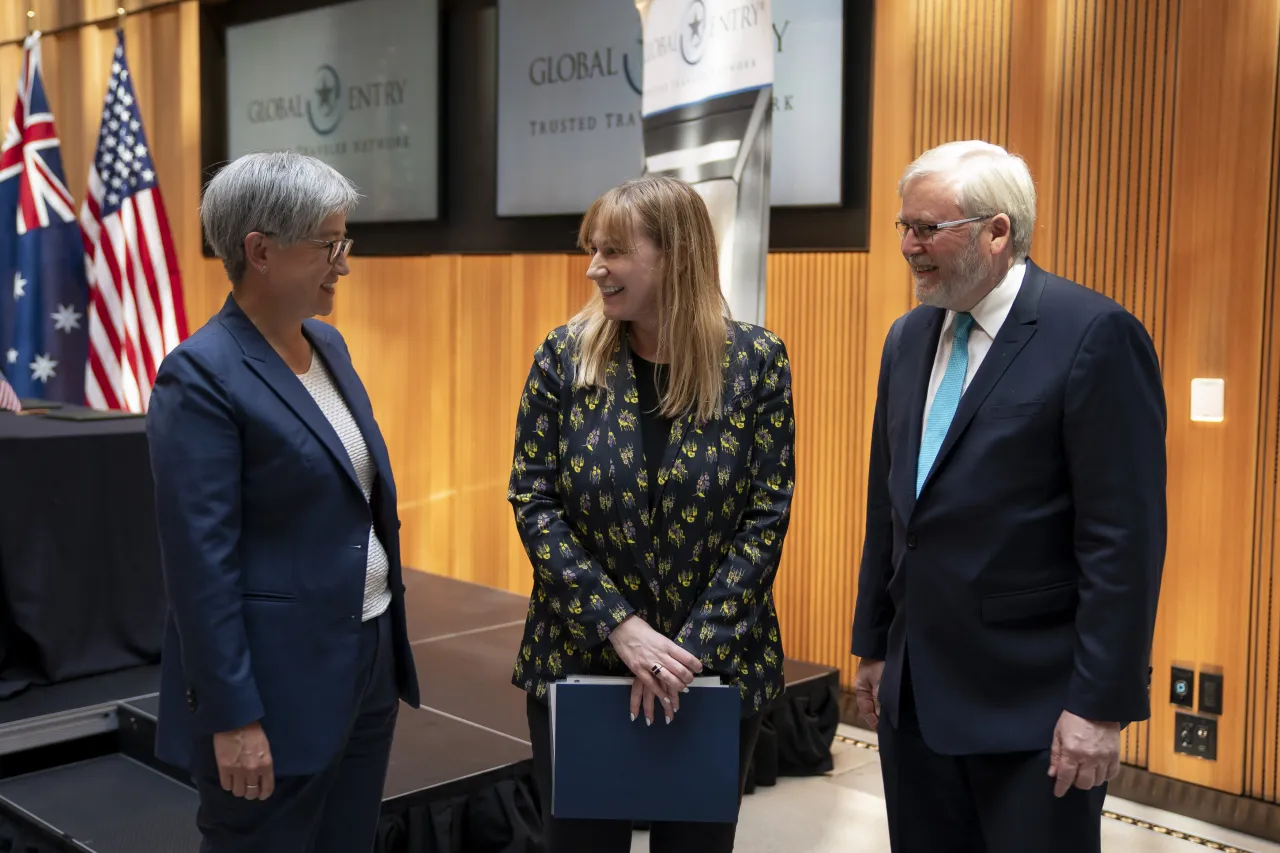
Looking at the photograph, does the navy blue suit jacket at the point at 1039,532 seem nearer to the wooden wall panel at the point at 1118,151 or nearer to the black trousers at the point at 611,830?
the black trousers at the point at 611,830

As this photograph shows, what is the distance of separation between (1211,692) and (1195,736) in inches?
5.8

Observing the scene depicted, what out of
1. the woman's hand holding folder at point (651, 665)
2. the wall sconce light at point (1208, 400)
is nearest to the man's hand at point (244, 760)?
the woman's hand holding folder at point (651, 665)

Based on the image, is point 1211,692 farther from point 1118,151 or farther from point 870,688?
point 870,688

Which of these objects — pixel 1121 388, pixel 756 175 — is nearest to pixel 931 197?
pixel 1121 388

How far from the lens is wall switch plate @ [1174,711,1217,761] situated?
11.7ft

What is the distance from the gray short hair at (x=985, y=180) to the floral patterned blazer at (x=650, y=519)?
431 millimetres

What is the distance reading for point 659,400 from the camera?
81.4 inches

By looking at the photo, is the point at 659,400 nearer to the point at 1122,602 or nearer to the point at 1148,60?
the point at 1122,602

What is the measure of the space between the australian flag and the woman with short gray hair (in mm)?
5254

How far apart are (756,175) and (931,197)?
167 cm

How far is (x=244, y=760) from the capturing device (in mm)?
1761

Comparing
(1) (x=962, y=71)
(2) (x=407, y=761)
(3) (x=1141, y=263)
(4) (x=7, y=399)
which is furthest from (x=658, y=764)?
(4) (x=7, y=399)

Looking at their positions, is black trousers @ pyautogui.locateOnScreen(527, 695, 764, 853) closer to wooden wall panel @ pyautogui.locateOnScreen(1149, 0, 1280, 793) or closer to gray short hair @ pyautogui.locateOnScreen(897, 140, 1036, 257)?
gray short hair @ pyautogui.locateOnScreen(897, 140, 1036, 257)

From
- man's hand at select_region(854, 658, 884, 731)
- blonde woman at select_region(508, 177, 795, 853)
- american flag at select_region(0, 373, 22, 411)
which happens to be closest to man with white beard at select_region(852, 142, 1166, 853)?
man's hand at select_region(854, 658, 884, 731)
